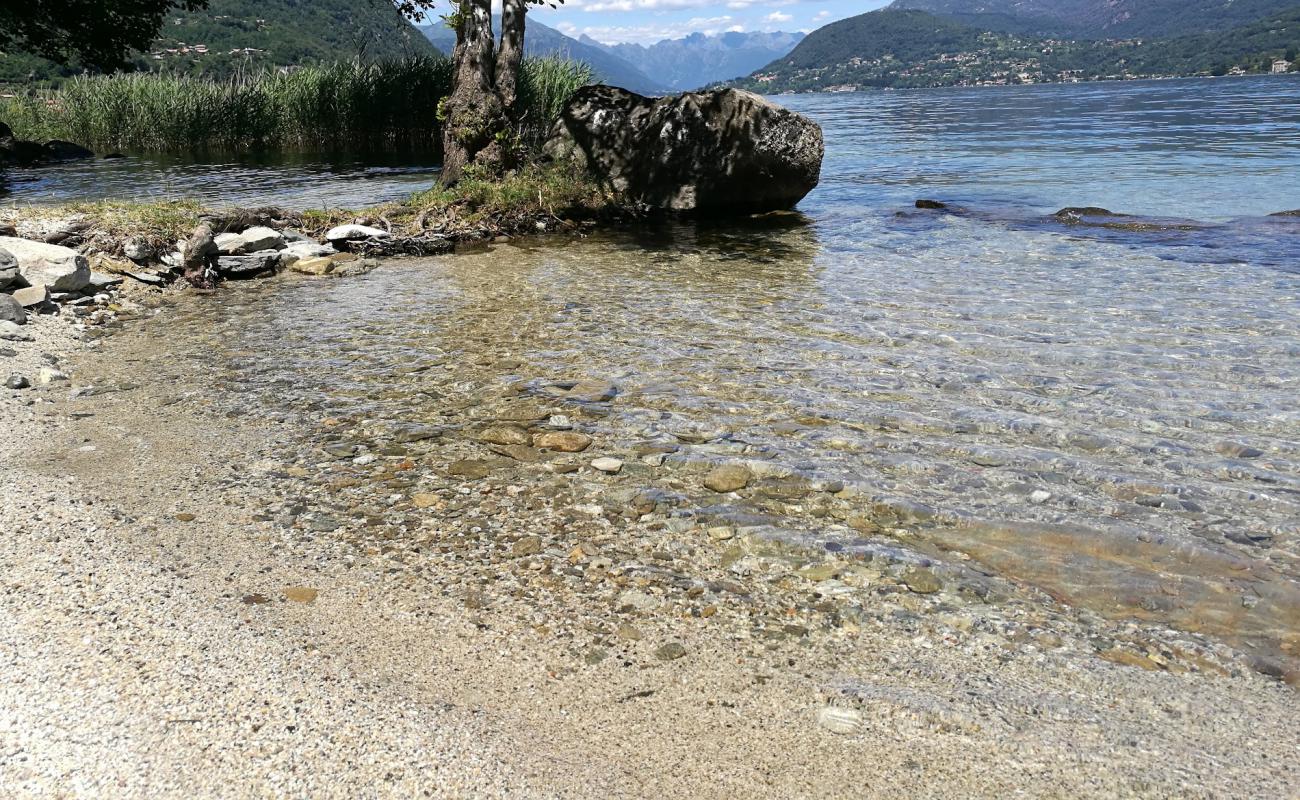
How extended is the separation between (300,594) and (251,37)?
333 ft

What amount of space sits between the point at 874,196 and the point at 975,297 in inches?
369

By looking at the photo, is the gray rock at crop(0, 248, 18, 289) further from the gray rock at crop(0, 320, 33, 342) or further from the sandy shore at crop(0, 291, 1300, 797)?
the sandy shore at crop(0, 291, 1300, 797)

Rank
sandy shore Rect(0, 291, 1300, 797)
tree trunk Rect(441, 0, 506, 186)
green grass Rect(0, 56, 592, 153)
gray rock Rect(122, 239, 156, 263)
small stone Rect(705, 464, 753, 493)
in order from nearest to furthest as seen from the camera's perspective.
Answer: sandy shore Rect(0, 291, 1300, 797), small stone Rect(705, 464, 753, 493), gray rock Rect(122, 239, 156, 263), tree trunk Rect(441, 0, 506, 186), green grass Rect(0, 56, 592, 153)

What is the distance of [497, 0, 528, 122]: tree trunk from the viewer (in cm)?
1503

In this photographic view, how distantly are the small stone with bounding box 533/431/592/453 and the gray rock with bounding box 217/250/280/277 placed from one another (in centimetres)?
716

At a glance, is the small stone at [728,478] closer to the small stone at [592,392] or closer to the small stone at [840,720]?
the small stone at [592,392]

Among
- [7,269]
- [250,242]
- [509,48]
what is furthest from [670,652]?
[509,48]

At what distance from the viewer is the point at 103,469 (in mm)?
4688

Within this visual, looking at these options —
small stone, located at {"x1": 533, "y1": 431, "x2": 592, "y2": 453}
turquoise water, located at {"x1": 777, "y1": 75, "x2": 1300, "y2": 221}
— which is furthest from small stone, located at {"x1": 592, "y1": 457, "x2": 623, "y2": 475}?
turquoise water, located at {"x1": 777, "y1": 75, "x2": 1300, "y2": 221}

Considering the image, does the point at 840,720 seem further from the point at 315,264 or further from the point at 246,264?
the point at 246,264

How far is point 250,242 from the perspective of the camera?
36.3 feet

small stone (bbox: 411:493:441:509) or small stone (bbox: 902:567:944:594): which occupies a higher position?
small stone (bbox: 902:567:944:594)

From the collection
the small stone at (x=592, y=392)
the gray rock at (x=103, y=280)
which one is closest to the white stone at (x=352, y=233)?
the gray rock at (x=103, y=280)

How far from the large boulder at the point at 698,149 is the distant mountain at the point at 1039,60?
101 metres
